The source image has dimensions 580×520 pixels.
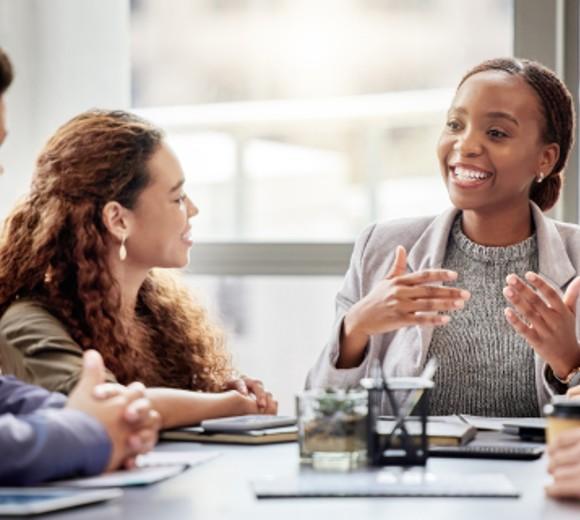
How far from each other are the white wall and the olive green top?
1.65 metres

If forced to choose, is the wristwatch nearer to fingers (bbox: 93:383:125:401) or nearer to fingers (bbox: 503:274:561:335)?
fingers (bbox: 503:274:561:335)

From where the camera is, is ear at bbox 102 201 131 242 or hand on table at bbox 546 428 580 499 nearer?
hand on table at bbox 546 428 580 499

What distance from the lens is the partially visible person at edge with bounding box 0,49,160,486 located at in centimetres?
145

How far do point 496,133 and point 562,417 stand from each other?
1.25 m

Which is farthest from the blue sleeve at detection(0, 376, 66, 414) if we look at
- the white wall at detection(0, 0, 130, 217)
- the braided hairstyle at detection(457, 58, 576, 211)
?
the white wall at detection(0, 0, 130, 217)

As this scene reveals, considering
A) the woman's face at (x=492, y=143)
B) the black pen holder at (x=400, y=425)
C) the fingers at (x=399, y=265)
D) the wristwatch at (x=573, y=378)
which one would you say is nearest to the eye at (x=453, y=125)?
the woman's face at (x=492, y=143)

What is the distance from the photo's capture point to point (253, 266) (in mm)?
3621

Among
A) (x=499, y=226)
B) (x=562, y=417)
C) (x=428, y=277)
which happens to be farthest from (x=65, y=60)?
(x=562, y=417)

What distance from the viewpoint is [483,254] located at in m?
2.70

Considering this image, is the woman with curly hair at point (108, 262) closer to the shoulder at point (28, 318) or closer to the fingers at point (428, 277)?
the shoulder at point (28, 318)

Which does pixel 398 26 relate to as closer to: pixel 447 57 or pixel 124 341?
pixel 447 57

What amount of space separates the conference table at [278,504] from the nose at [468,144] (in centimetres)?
114

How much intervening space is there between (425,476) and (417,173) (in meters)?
2.13

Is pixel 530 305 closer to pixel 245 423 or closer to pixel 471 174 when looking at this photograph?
pixel 471 174
